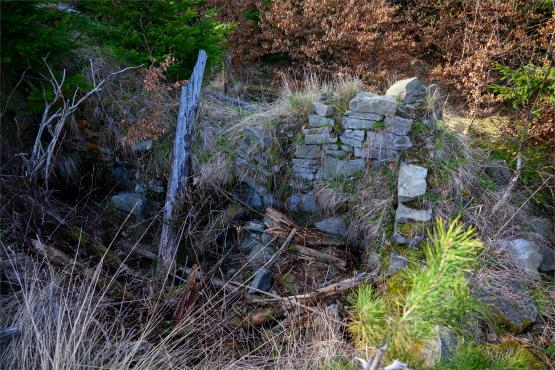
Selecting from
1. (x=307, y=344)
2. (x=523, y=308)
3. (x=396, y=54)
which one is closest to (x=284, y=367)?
(x=307, y=344)

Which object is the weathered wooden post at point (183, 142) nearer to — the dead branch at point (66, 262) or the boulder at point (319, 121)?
the dead branch at point (66, 262)

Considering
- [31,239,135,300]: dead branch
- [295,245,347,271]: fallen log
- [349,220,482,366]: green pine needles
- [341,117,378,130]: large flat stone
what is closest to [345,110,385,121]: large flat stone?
[341,117,378,130]: large flat stone

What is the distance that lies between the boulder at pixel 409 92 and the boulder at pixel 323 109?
1.99ft

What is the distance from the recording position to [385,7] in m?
6.25

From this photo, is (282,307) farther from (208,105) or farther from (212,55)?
(212,55)

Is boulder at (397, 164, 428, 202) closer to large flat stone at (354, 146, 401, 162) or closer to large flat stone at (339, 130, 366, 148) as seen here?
large flat stone at (354, 146, 401, 162)

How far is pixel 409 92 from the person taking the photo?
169 inches

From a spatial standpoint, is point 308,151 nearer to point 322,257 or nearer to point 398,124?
point 398,124

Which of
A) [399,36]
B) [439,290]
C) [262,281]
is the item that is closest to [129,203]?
[262,281]

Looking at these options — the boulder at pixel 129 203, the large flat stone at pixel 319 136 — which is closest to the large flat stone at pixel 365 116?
the large flat stone at pixel 319 136

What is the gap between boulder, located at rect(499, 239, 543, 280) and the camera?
3.65 m

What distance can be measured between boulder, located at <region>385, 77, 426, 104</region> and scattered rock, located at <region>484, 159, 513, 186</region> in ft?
3.66

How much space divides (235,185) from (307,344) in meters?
1.99

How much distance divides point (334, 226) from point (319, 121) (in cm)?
101
